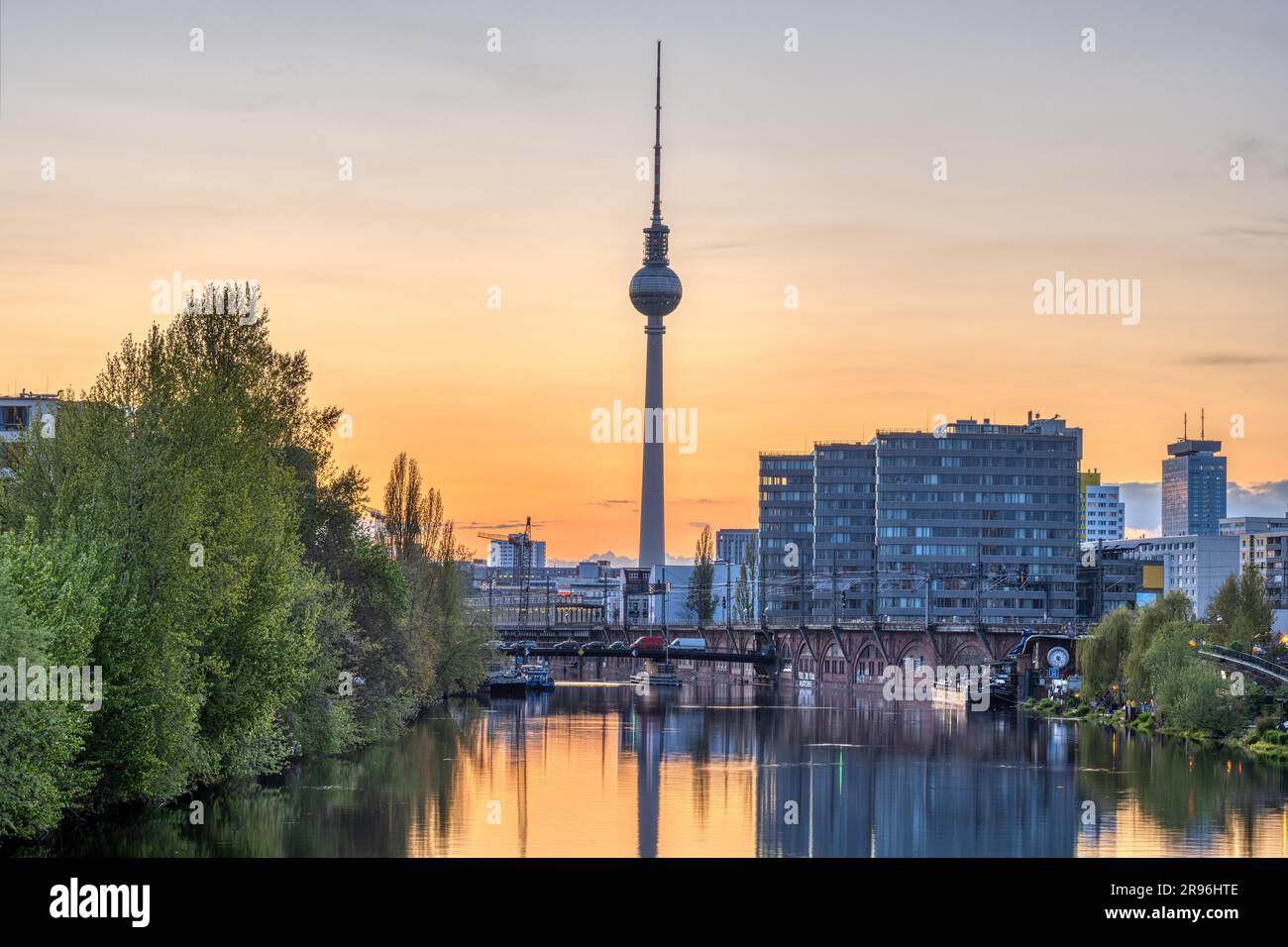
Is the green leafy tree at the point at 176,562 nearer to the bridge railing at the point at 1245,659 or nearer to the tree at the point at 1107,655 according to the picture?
the bridge railing at the point at 1245,659

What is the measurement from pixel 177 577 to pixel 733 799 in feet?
85.1

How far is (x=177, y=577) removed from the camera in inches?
2167

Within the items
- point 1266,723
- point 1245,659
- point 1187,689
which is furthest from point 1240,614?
point 1266,723

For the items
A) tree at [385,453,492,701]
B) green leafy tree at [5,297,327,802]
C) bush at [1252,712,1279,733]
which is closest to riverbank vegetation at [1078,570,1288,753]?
bush at [1252,712,1279,733]

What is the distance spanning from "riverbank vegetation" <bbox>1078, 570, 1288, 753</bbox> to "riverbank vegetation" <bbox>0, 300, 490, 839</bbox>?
5020cm

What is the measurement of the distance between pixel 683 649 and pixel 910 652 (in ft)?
91.2

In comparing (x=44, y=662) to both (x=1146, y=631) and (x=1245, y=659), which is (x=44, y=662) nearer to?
(x=1245, y=659)

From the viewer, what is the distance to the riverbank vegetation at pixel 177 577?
4806cm

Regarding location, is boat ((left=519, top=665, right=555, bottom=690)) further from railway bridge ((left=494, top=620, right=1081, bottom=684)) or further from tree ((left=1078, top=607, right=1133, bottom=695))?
tree ((left=1078, top=607, right=1133, bottom=695))

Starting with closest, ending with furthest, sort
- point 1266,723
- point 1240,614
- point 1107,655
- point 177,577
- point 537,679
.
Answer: point 177,577, point 1266,723, point 1240,614, point 1107,655, point 537,679
